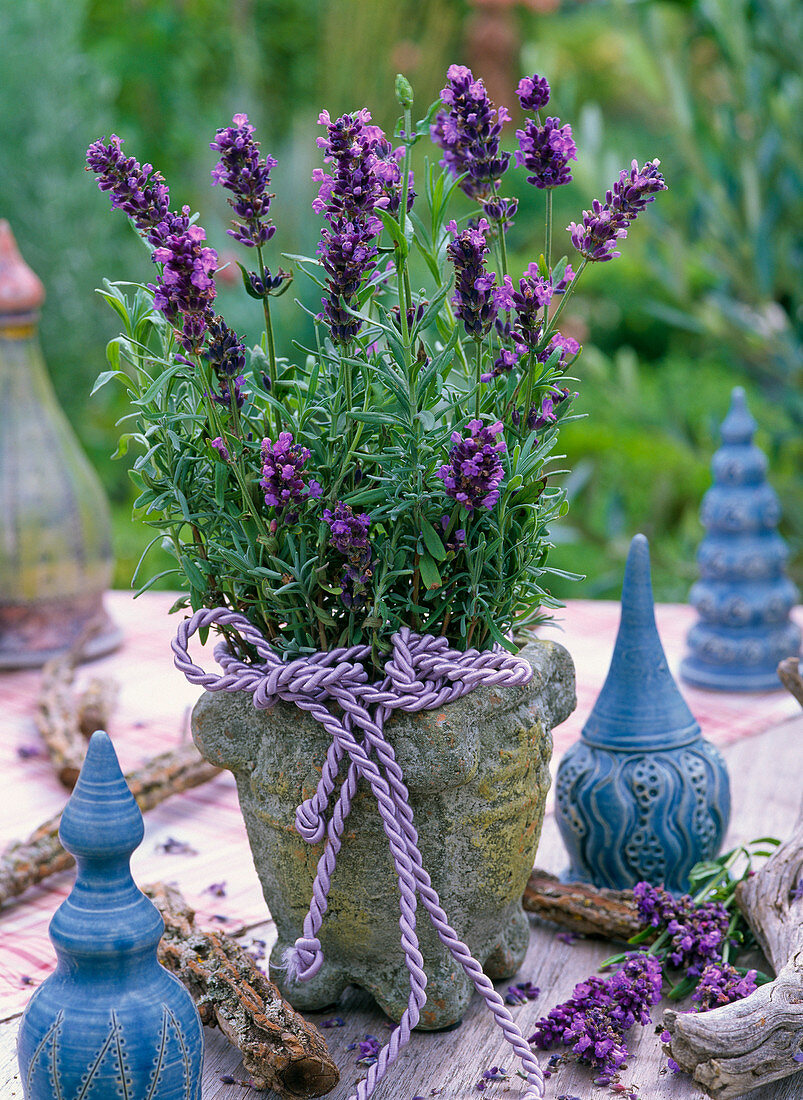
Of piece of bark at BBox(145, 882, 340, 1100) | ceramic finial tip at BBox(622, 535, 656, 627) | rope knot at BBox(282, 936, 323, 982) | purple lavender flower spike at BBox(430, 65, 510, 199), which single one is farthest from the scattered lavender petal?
purple lavender flower spike at BBox(430, 65, 510, 199)

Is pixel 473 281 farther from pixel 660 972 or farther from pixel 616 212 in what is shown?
pixel 660 972

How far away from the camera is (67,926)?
0.64 m

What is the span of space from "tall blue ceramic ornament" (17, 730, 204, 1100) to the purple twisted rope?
0.42 feet

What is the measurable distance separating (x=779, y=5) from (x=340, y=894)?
1986mm

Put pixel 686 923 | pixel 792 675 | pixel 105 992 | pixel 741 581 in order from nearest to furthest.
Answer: pixel 105 992 → pixel 686 923 → pixel 792 675 → pixel 741 581

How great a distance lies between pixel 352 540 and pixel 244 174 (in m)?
0.23

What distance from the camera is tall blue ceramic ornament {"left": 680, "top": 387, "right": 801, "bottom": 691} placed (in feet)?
4.74

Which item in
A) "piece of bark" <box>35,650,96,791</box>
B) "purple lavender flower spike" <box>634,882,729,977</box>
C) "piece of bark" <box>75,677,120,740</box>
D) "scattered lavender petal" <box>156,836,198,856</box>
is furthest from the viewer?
"piece of bark" <box>75,677,120,740</box>

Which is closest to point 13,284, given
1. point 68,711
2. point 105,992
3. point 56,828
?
point 68,711

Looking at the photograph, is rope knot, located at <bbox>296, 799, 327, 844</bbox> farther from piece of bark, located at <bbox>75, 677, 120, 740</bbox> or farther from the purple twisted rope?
piece of bark, located at <bbox>75, 677, 120, 740</bbox>

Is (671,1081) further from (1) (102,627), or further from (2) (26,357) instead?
(2) (26,357)

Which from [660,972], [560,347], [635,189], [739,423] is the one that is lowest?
[660,972]

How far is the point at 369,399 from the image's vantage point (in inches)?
29.6

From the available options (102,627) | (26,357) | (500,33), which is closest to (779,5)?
(26,357)
